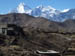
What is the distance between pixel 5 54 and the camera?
50500 mm

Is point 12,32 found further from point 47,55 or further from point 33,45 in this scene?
point 47,55

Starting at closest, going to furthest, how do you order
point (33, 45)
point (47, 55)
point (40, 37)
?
point (47, 55)
point (33, 45)
point (40, 37)

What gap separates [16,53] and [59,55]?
30.0ft

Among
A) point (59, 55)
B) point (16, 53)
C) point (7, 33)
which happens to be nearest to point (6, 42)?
point (7, 33)

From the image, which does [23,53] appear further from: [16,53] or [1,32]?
[1,32]

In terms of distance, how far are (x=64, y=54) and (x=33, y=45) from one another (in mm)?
19958

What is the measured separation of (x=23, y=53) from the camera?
5338 centimetres

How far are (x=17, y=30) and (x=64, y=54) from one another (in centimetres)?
4325

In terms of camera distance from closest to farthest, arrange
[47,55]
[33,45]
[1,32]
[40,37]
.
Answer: [47,55] < [33,45] < [1,32] < [40,37]

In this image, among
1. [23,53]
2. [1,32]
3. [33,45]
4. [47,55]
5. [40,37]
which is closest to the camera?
[47,55]

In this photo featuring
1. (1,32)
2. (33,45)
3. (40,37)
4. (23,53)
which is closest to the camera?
(23,53)

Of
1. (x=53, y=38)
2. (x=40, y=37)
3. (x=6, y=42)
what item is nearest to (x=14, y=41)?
(x=6, y=42)

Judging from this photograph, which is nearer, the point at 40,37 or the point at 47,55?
the point at 47,55

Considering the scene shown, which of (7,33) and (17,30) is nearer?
(7,33)
